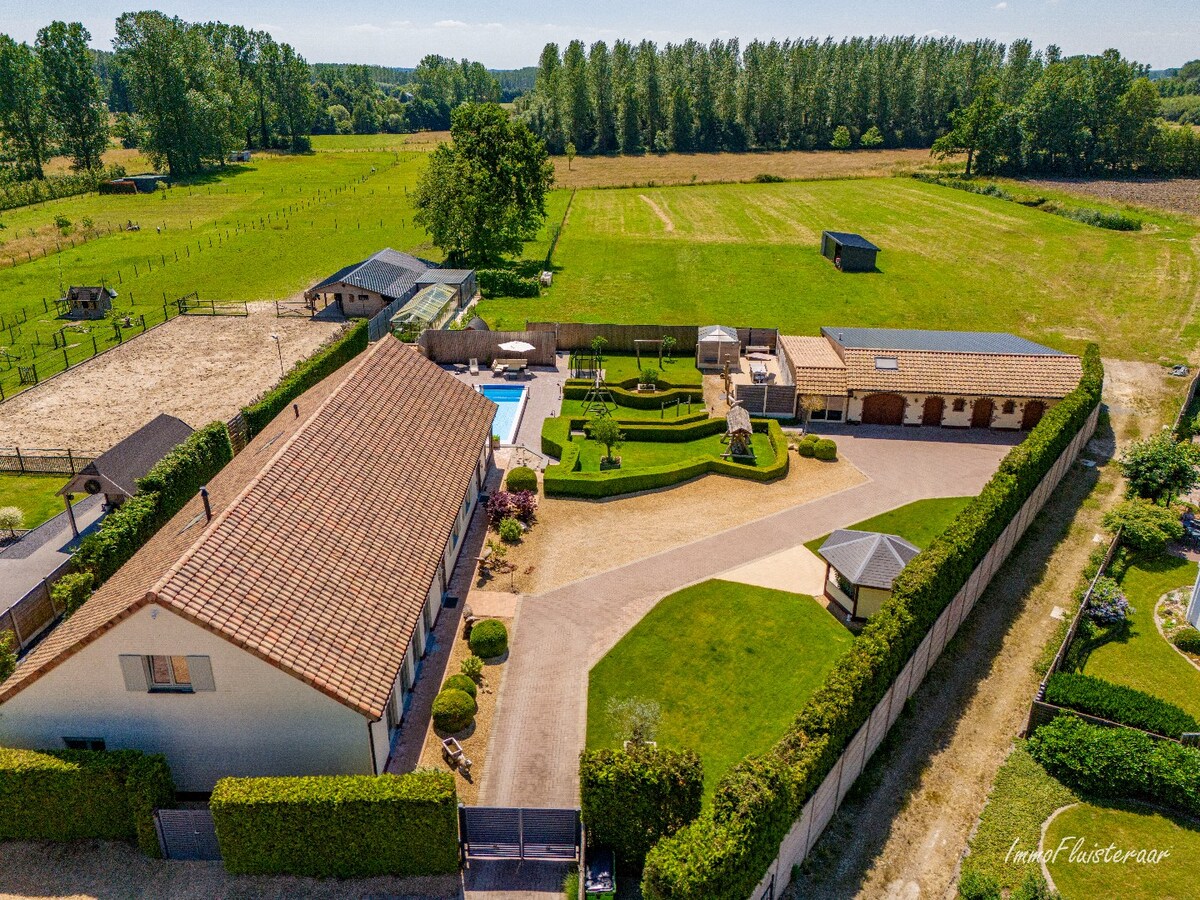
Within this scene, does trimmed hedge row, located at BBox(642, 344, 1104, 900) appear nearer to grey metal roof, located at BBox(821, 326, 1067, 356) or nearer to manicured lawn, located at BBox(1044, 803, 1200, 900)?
manicured lawn, located at BBox(1044, 803, 1200, 900)

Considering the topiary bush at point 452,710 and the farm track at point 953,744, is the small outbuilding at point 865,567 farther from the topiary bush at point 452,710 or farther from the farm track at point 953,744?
the topiary bush at point 452,710

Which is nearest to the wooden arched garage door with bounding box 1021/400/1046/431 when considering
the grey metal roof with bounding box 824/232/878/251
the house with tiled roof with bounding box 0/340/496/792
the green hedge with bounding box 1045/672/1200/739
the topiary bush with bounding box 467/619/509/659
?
the green hedge with bounding box 1045/672/1200/739

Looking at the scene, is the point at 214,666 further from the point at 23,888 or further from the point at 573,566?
the point at 573,566

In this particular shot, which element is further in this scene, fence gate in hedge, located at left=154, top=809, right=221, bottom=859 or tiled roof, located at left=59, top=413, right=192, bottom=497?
tiled roof, located at left=59, top=413, right=192, bottom=497

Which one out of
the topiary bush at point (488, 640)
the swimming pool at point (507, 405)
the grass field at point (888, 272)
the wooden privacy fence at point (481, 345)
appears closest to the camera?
the topiary bush at point (488, 640)

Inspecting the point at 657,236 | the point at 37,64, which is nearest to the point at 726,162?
the point at 657,236

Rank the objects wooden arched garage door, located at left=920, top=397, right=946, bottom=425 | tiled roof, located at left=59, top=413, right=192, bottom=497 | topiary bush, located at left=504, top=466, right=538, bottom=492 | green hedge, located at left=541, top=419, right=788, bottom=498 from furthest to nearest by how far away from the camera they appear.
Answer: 1. wooden arched garage door, located at left=920, top=397, right=946, bottom=425
2. green hedge, located at left=541, top=419, right=788, bottom=498
3. topiary bush, located at left=504, top=466, right=538, bottom=492
4. tiled roof, located at left=59, top=413, right=192, bottom=497

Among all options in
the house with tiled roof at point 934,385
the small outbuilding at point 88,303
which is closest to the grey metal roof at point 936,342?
the house with tiled roof at point 934,385
